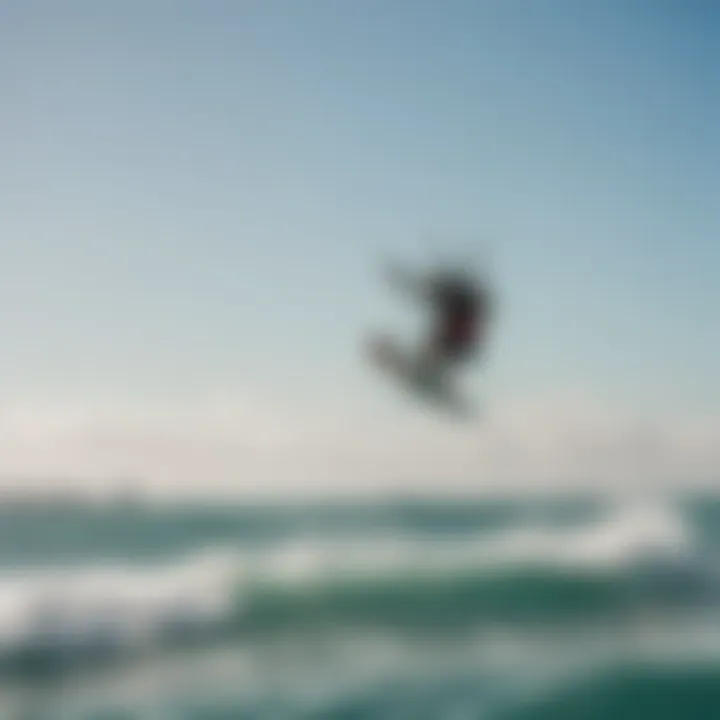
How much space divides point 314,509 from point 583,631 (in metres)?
0.64

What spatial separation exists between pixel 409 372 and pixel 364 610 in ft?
1.67

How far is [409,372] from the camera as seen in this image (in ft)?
6.78

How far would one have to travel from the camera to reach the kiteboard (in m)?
2.06

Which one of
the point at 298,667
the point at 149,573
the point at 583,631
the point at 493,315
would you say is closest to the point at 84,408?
the point at 149,573

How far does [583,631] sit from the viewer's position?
2.16 meters

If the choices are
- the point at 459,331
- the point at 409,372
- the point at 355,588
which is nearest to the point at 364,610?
the point at 355,588

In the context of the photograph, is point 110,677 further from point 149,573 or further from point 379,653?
point 379,653

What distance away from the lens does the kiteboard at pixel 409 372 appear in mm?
2062

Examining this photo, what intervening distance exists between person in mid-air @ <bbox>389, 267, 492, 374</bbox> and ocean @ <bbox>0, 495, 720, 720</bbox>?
346 millimetres

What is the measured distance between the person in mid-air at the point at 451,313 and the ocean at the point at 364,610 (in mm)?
346

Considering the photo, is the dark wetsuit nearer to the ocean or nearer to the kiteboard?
the kiteboard

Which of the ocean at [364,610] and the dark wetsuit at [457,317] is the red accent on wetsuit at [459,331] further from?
the ocean at [364,610]

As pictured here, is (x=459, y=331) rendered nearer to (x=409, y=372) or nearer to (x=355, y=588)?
(x=409, y=372)

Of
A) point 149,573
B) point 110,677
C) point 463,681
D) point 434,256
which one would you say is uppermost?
point 434,256
